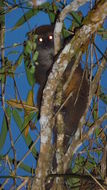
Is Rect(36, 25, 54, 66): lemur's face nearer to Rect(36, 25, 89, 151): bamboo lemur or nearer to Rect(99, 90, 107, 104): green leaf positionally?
Rect(36, 25, 89, 151): bamboo lemur

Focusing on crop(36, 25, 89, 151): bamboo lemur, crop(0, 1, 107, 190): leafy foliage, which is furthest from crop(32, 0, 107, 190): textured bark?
crop(36, 25, 89, 151): bamboo lemur

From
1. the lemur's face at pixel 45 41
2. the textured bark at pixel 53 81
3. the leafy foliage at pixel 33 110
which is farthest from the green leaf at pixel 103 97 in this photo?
the textured bark at pixel 53 81

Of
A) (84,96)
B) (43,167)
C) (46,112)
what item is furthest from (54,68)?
(84,96)

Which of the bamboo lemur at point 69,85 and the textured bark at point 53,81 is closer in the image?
the textured bark at point 53,81

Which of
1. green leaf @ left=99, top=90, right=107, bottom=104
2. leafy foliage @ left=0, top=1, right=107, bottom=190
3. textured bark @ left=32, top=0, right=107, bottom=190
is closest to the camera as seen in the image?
textured bark @ left=32, top=0, right=107, bottom=190

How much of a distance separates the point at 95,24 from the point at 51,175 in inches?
24.7

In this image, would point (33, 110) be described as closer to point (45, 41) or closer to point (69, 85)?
point (69, 85)

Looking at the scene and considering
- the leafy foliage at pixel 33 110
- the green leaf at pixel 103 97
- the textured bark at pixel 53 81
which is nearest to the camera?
the textured bark at pixel 53 81

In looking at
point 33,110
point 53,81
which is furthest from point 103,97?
point 53,81

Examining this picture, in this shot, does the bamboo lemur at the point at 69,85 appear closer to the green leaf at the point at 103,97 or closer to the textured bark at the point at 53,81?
the green leaf at the point at 103,97

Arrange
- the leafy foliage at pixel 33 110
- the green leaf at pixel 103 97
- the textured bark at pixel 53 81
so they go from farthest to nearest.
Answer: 1. the green leaf at pixel 103 97
2. the leafy foliage at pixel 33 110
3. the textured bark at pixel 53 81

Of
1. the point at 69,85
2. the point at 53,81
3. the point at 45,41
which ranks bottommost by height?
the point at 53,81

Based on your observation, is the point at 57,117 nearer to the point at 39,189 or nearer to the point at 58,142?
the point at 58,142

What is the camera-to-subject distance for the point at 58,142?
1.18 meters
